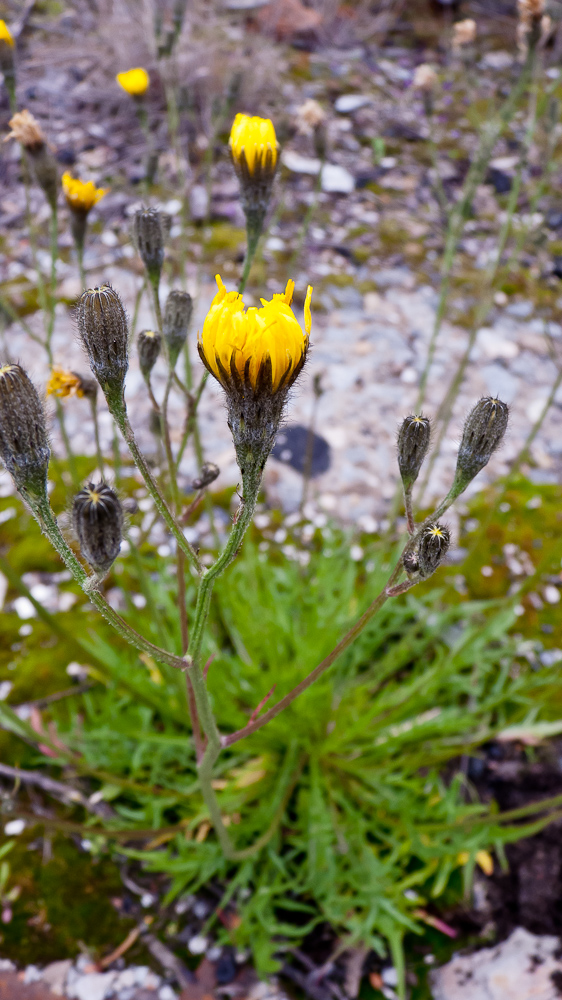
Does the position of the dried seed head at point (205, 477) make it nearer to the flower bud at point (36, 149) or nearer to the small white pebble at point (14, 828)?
the flower bud at point (36, 149)

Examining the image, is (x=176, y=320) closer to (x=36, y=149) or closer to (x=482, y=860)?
(x=36, y=149)

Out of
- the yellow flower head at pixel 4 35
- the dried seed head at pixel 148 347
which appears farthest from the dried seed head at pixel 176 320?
the yellow flower head at pixel 4 35

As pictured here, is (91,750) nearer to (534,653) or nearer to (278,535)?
(278,535)

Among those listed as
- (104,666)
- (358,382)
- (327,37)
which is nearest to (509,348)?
(358,382)

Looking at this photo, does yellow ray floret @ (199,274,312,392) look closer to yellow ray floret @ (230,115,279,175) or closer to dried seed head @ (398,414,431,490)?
dried seed head @ (398,414,431,490)

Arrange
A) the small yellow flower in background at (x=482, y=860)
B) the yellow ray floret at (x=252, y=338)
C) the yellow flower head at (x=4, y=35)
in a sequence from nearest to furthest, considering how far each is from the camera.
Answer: the yellow ray floret at (x=252, y=338), the yellow flower head at (x=4, y=35), the small yellow flower in background at (x=482, y=860)

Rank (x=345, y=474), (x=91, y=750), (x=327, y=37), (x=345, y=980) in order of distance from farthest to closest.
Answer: (x=327, y=37), (x=345, y=474), (x=91, y=750), (x=345, y=980)
